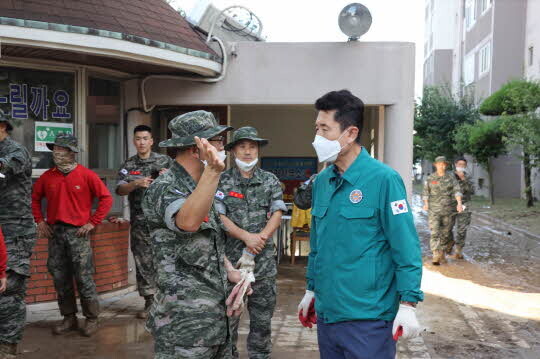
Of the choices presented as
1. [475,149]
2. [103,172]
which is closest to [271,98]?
[103,172]

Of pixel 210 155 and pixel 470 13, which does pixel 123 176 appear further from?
pixel 470 13

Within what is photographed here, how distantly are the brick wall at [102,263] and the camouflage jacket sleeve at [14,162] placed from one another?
1575 mm

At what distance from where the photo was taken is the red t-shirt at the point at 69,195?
5309 millimetres

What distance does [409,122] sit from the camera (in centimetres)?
711

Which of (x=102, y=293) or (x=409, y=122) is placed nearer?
(x=102, y=293)

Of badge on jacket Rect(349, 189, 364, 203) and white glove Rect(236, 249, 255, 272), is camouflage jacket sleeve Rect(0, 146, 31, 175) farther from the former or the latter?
badge on jacket Rect(349, 189, 364, 203)

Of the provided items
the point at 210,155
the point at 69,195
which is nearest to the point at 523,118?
the point at 69,195

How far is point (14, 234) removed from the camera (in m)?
4.53

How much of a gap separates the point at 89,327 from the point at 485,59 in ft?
92.1

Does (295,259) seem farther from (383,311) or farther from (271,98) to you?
(383,311)

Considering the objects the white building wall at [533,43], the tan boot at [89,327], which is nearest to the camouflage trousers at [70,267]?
the tan boot at [89,327]

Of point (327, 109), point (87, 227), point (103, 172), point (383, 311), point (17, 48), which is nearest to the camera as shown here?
point (383, 311)

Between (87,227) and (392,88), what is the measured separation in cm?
403

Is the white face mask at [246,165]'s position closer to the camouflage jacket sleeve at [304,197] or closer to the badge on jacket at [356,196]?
the camouflage jacket sleeve at [304,197]
